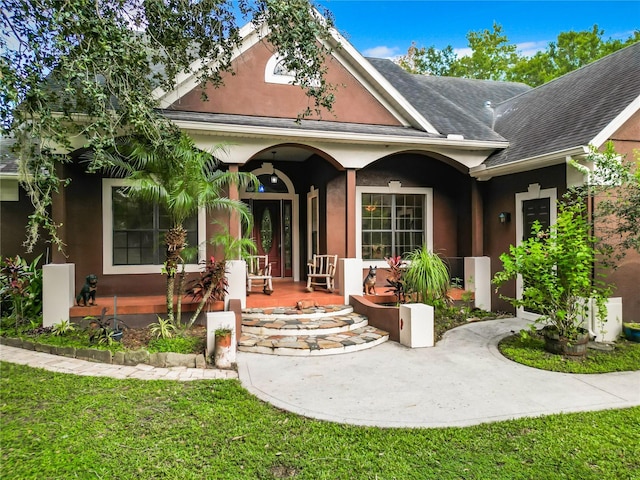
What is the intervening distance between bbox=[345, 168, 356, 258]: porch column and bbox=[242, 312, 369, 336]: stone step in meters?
1.44

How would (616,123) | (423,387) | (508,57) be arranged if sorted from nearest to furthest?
(423,387), (616,123), (508,57)

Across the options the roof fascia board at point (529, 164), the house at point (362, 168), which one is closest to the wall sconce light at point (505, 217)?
the house at point (362, 168)

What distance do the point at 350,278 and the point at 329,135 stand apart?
109 inches

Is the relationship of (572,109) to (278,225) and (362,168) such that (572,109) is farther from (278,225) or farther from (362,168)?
(278,225)

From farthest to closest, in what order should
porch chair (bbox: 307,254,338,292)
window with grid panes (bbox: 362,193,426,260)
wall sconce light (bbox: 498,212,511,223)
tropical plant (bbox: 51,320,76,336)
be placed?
window with grid panes (bbox: 362,193,426,260) → porch chair (bbox: 307,254,338,292) → wall sconce light (bbox: 498,212,511,223) → tropical plant (bbox: 51,320,76,336)

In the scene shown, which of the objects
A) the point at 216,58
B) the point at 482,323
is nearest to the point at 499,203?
the point at 482,323

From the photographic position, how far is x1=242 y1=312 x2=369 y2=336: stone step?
20.9ft

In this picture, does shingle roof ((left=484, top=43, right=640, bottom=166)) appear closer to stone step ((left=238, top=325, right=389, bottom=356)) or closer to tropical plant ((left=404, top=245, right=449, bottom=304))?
tropical plant ((left=404, top=245, right=449, bottom=304))

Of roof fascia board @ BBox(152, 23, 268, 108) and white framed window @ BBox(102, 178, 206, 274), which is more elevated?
roof fascia board @ BBox(152, 23, 268, 108)

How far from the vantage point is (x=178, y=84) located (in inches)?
299

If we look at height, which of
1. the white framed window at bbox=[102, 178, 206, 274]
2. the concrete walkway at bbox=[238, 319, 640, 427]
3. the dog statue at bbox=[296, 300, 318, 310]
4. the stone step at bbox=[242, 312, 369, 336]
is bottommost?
the concrete walkway at bbox=[238, 319, 640, 427]

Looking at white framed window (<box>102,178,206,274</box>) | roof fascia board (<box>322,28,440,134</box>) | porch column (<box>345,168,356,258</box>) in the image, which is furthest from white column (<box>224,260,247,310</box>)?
roof fascia board (<box>322,28,440,134</box>)

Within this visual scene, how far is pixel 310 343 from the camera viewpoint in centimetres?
598

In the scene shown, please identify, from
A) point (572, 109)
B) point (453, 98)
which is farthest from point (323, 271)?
point (453, 98)
